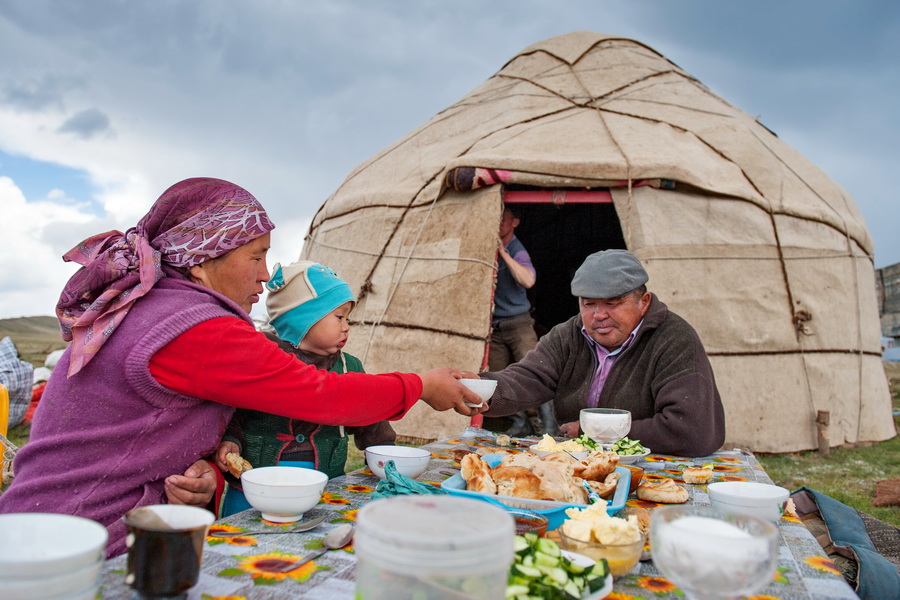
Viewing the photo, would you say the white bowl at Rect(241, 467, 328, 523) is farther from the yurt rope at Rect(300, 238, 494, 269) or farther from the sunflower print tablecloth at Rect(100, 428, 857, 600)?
the yurt rope at Rect(300, 238, 494, 269)

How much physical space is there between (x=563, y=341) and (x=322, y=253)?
3.86m

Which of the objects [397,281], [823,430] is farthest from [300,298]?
[823,430]

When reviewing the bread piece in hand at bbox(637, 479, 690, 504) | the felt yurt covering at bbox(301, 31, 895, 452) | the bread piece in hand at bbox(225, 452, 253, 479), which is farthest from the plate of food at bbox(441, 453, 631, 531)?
the felt yurt covering at bbox(301, 31, 895, 452)

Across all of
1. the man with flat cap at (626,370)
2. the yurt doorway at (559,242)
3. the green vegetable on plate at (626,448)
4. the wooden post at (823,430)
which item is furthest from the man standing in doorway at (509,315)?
the green vegetable on plate at (626,448)

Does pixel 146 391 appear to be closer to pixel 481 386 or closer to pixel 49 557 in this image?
pixel 49 557

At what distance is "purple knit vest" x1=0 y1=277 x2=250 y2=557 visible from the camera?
1266mm

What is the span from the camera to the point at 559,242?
7.86 metres

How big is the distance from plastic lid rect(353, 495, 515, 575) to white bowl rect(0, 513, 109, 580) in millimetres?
300

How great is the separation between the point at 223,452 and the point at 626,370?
1.60 meters

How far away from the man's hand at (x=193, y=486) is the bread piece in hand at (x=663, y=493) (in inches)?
37.6

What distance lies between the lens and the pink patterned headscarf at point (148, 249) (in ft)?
4.34

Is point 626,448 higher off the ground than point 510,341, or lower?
lower

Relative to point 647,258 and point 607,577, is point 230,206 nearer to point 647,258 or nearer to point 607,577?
point 607,577

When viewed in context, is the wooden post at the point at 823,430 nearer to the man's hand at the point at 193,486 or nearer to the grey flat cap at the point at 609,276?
the grey flat cap at the point at 609,276
